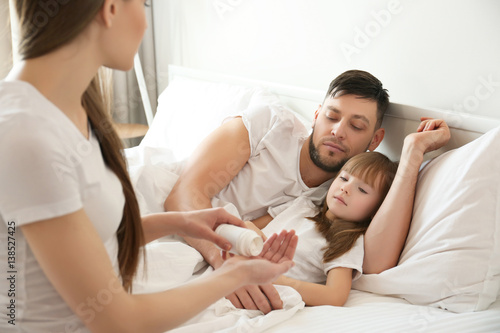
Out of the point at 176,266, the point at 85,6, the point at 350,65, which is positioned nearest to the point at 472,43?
the point at 350,65

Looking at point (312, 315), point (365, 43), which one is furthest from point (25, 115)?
point (365, 43)

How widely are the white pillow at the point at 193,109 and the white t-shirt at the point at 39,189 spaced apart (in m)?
1.10

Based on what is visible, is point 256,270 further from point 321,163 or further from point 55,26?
point 321,163

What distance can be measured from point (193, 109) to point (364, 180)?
96 cm

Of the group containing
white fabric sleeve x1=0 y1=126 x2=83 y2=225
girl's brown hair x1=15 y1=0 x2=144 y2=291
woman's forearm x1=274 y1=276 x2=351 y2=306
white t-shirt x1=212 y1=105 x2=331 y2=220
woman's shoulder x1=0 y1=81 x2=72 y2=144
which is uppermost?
girl's brown hair x1=15 y1=0 x2=144 y2=291

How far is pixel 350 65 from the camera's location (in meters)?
1.76

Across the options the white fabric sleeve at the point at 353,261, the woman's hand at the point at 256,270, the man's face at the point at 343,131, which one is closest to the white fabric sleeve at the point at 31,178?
the woman's hand at the point at 256,270

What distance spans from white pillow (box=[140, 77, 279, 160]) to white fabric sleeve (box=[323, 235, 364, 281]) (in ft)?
2.30

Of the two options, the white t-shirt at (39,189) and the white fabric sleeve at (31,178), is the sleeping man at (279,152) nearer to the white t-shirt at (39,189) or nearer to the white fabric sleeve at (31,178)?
Answer: the white t-shirt at (39,189)

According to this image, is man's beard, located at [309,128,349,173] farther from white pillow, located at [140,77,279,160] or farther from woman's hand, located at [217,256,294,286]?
woman's hand, located at [217,256,294,286]

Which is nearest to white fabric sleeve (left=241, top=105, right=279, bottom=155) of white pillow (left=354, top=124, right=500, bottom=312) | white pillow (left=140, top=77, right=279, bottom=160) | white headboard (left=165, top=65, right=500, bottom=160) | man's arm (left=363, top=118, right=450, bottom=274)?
white pillow (left=140, top=77, right=279, bottom=160)

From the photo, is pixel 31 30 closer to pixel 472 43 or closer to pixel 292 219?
pixel 292 219

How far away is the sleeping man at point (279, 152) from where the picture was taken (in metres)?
1.52

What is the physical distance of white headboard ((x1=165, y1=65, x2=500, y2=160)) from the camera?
4.36 feet
